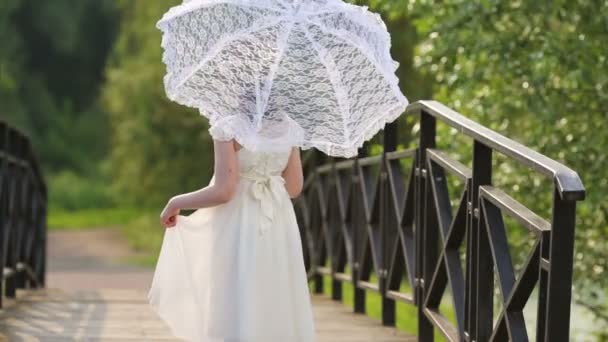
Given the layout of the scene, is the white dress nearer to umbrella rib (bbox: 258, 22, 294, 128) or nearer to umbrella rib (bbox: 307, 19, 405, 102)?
umbrella rib (bbox: 258, 22, 294, 128)

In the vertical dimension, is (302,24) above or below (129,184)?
above

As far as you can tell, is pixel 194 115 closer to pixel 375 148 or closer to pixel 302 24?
pixel 375 148

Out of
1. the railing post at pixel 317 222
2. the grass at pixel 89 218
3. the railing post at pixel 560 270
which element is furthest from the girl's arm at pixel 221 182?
the grass at pixel 89 218

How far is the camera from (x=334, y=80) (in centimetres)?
450

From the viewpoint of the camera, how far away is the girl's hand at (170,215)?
15.1ft

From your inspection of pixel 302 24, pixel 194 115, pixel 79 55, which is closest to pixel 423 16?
pixel 302 24

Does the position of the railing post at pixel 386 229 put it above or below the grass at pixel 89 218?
above

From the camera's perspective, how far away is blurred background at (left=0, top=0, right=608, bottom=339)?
24.5 ft

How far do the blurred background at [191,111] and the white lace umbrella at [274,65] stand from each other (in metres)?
2.72

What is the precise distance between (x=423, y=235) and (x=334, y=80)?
4.41 ft

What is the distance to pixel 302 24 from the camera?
4.35 metres

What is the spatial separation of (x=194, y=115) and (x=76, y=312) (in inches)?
575

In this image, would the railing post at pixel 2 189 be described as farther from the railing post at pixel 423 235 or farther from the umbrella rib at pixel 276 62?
the umbrella rib at pixel 276 62

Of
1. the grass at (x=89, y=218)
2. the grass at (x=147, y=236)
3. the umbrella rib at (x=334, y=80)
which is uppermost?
the umbrella rib at (x=334, y=80)
